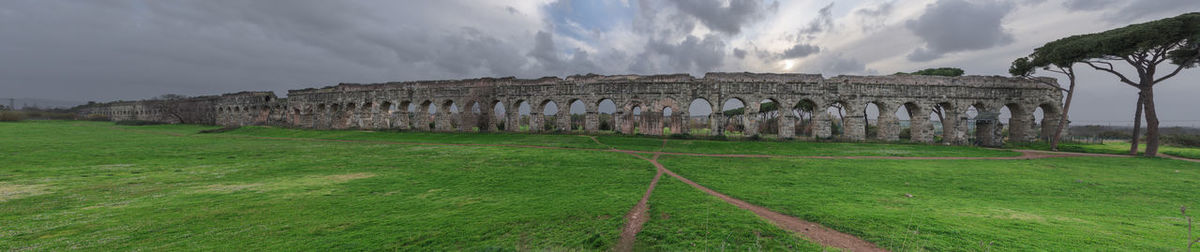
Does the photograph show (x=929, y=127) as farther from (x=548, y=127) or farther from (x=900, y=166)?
(x=548, y=127)

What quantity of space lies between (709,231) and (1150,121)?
26.2 metres

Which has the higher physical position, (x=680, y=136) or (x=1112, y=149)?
(x=680, y=136)

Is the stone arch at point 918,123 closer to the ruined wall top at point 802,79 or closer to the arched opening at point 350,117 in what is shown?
the ruined wall top at point 802,79

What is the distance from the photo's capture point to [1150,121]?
15.8 metres

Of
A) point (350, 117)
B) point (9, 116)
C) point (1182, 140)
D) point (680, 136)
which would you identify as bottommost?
point (680, 136)

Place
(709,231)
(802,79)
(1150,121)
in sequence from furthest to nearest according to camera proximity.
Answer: (802,79) < (1150,121) < (709,231)

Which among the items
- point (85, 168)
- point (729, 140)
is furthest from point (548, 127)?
point (85, 168)

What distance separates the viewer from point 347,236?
4.24 metres

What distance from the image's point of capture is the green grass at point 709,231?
4188 mm

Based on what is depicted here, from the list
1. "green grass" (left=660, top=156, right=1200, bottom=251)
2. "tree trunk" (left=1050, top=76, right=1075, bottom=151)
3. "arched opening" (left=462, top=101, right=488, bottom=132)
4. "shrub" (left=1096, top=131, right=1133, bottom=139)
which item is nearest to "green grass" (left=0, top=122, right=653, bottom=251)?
"green grass" (left=660, top=156, right=1200, bottom=251)

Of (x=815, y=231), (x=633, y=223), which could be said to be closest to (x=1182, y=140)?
(x=815, y=231)

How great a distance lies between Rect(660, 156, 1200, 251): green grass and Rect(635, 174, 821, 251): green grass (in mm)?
1064

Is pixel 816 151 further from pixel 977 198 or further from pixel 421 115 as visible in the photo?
pixel 421 115

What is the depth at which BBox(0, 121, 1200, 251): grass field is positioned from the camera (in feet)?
13.9
